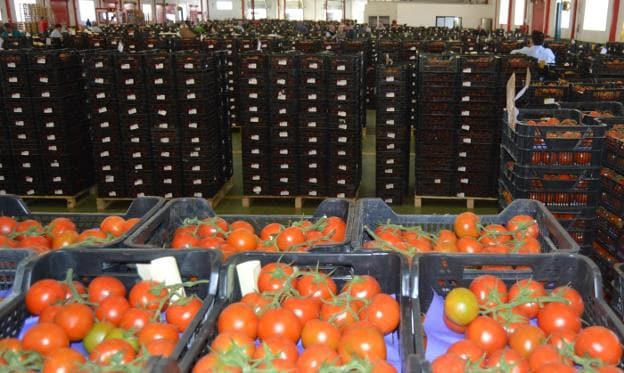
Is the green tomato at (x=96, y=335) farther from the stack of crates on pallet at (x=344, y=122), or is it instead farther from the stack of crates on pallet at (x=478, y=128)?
the stack of crates on pallet at (x=478, y=128)

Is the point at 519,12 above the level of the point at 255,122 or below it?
above

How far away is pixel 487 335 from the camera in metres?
1.74

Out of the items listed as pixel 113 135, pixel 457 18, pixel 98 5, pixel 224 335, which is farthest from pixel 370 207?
pixel 98 5

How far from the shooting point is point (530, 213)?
2781 millimetres

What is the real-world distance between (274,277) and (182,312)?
0.32 metres

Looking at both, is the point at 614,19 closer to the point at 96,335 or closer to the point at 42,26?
the point at 96,335

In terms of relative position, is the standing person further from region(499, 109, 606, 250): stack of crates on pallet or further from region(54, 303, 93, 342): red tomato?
region(54, 303, 93, 342): red tomato

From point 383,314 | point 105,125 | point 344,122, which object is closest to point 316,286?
point 383,314

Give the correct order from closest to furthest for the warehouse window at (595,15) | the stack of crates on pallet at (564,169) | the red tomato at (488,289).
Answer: the red tomato at (488,289)
the stack of crates on pallet at (564,169)
the warehouse window at (595,15)

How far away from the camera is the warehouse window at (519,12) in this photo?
2806cm

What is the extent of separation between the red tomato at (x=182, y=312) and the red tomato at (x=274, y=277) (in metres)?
0.23

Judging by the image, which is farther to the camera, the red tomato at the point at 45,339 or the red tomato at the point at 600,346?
the red tomato at the point at 45,339

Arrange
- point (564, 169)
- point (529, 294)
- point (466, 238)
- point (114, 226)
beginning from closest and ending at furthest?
1. point (529, 294)
2. point (466, 238)
3. point (114, 226)
4. point (564, 169)

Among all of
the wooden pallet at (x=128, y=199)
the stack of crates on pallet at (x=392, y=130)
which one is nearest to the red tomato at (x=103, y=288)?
the wooden pallet at (x=128, y=199)
